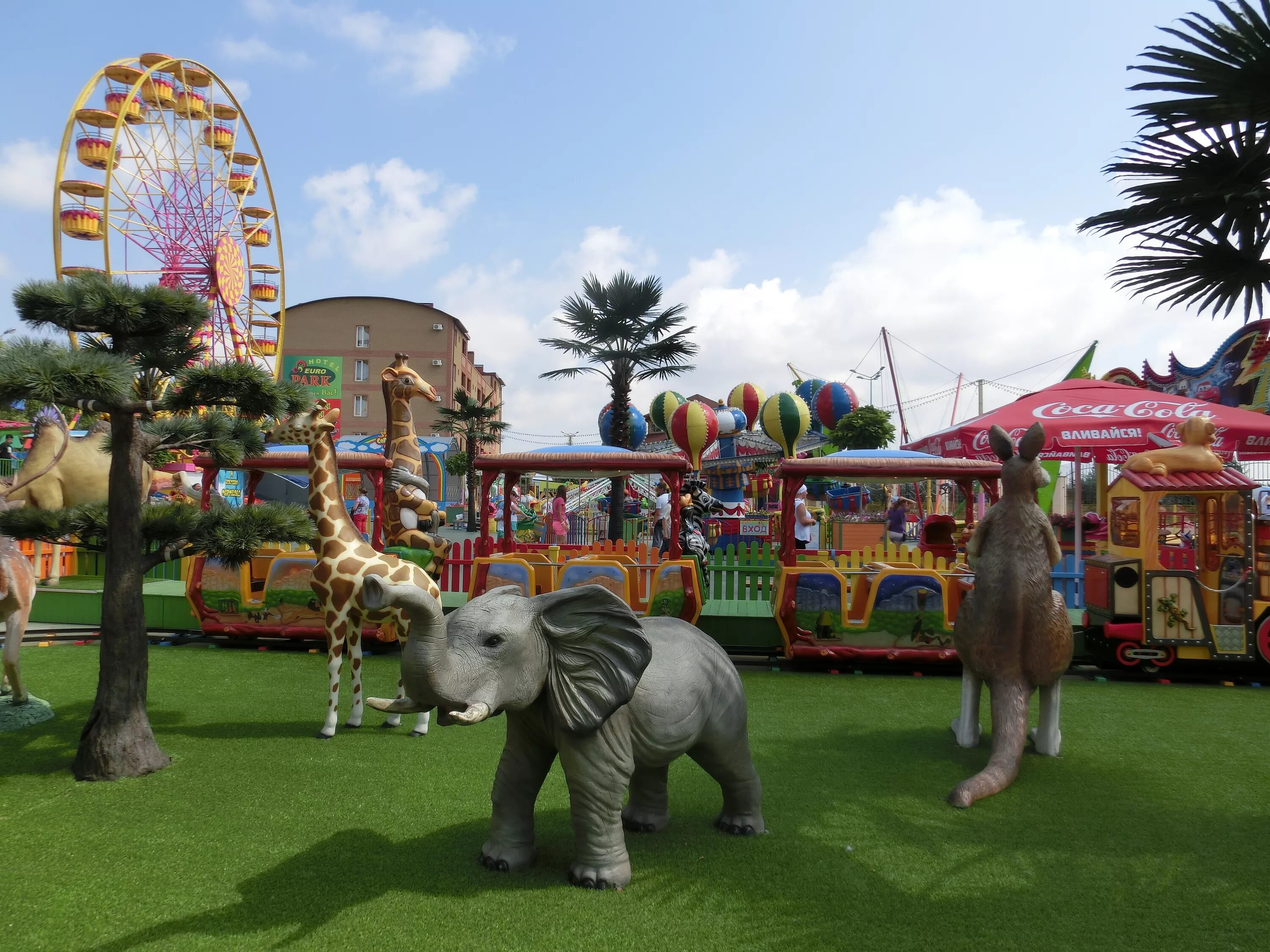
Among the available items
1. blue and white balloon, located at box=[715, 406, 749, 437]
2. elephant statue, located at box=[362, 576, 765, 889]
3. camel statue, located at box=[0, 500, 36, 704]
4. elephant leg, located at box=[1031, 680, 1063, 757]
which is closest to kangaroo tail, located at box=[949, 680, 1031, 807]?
elephant leg, located at box=[1031, 680, 1063, 757]

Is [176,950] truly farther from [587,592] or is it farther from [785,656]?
[785,656]

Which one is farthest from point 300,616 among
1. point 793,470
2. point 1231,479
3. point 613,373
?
point 613,373

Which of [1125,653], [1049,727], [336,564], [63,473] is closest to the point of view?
[1049,727]

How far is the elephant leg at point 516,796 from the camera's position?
309cm

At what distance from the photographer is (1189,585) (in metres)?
6.57

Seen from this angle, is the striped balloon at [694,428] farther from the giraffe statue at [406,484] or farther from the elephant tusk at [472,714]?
the elephant tusk at [472,714]

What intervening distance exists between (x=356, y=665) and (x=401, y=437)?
3.26 meters

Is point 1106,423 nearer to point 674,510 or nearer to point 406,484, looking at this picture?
point 674,510

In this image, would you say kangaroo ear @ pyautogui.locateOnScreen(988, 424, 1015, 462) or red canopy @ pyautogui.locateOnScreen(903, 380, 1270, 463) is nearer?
kangaroo ear @ pyautogui.locateOnScreen(988, 424, 1015, 462)

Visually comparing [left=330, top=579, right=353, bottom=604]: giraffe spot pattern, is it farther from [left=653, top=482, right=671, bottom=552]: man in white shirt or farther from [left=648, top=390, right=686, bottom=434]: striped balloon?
[left=648, top=390, right=686, bottom=434]: striped balloon

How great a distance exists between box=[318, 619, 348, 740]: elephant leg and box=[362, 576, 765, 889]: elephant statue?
223 cm

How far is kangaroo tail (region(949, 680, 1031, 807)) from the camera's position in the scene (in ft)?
13.2

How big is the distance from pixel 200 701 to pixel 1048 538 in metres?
5.89

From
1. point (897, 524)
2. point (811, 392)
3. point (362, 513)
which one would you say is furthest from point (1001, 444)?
point (811, 392)
